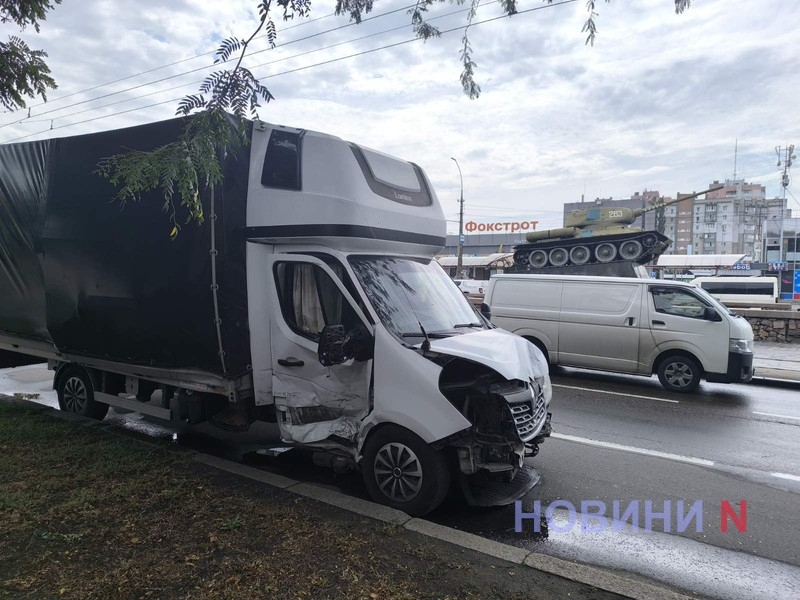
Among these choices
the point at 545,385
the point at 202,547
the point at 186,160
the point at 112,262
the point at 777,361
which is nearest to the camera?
the point at 186,160

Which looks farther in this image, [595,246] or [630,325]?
[595,246]

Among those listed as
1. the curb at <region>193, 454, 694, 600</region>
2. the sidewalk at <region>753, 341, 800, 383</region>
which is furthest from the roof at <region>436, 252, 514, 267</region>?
the curb at <region>193, 454, 694, 600</region>

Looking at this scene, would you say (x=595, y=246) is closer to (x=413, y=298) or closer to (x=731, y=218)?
(x=413, y=298)

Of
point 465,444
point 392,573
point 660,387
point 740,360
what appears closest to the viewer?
point 392,573

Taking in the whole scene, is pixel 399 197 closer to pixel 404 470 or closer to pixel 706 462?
pixel 404 470

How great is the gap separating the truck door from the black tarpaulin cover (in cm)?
32

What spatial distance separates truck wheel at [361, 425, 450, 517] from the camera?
4059mm

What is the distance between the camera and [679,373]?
30.6ft

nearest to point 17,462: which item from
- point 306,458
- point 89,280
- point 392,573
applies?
point 89,280

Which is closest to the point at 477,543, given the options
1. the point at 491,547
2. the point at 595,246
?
the point at 491,547

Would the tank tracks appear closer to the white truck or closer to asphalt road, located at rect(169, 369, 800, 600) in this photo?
asphalt road, located at rect(169, 369, 800, 600)

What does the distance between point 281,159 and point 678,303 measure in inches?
300

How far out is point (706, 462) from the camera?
19.1 ft

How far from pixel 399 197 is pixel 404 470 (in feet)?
8.26
